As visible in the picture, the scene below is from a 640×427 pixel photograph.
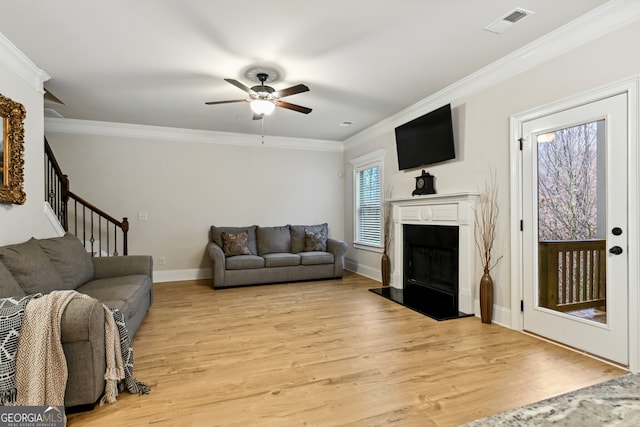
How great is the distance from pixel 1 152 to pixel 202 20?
217 centimetres

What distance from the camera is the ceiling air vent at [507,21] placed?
254 cm

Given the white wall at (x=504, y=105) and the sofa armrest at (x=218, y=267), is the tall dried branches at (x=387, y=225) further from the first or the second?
the sofa armrest at (x=218, y=267)

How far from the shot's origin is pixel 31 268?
253 cm

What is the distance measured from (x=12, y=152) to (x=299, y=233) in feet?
13.5

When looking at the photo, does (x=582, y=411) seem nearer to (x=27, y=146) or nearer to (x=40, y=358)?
(x=40, y=358)

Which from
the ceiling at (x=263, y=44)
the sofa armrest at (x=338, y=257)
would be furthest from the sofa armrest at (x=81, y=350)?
the sofa armrest at (x=338, y=257)

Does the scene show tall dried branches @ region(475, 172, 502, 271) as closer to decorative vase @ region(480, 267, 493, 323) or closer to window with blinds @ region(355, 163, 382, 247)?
decorative vase @ region(480, 267, 493, 323)

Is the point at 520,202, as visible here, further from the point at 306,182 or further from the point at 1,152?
the point at 1,152

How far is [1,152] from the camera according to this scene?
2979 millimetres

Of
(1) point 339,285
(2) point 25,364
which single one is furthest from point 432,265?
(2) point 25,364

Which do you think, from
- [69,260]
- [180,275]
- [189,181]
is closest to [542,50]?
[69,260]

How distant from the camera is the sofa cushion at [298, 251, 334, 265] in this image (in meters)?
5.62

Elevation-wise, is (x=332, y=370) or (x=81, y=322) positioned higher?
(x=81, y=322)

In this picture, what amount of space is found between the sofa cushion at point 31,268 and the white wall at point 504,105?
13.4ft
